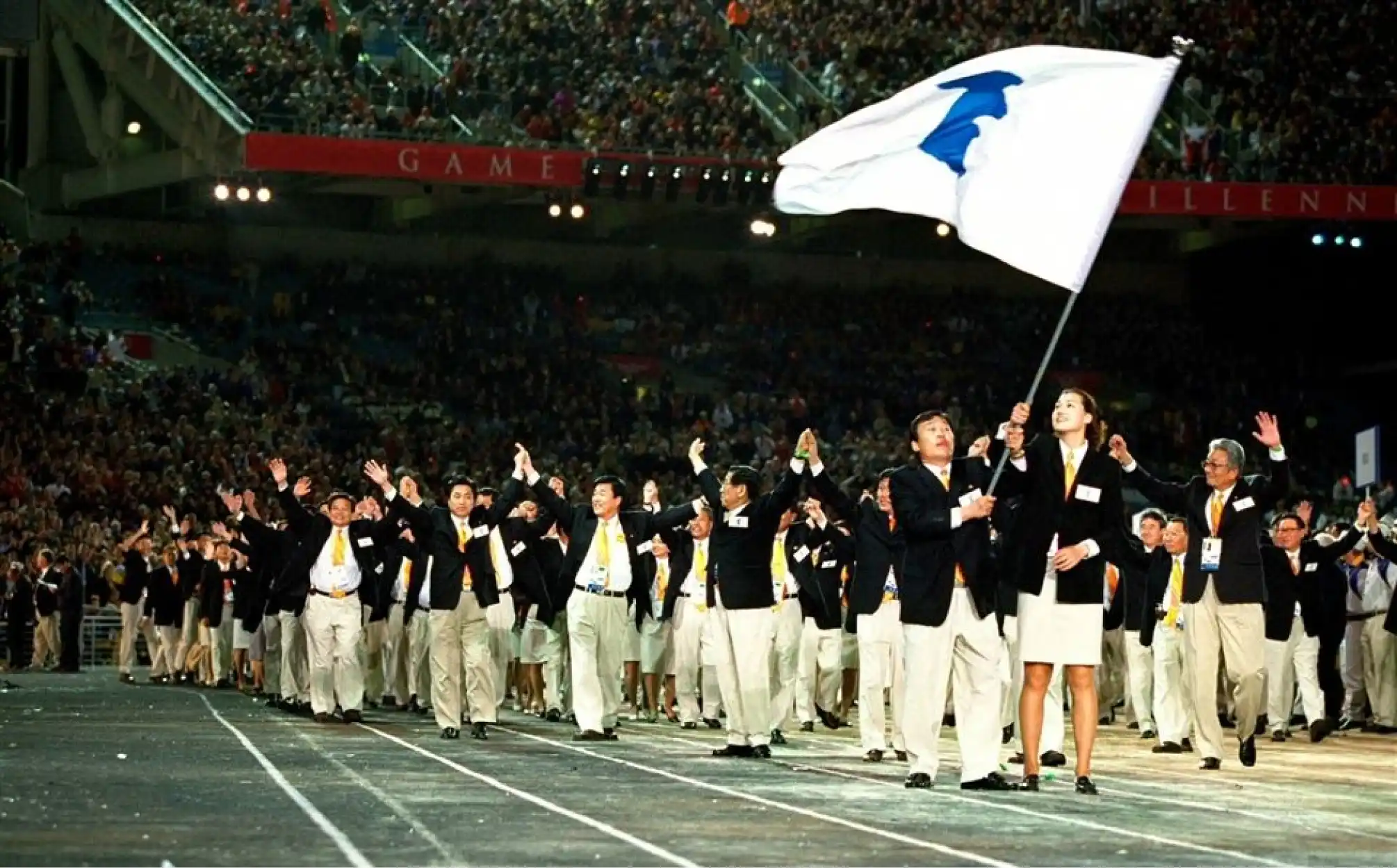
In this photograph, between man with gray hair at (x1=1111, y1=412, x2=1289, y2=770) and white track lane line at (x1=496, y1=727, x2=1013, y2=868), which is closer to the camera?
white track lane line at (x1=496, y1=727, x2=1013, y2=868)

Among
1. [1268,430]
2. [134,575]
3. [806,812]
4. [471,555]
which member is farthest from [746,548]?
[134,575]

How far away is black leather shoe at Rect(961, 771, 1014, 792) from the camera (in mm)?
13672

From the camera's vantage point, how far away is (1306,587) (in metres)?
22.6

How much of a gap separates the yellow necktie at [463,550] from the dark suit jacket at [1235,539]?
18.3ft

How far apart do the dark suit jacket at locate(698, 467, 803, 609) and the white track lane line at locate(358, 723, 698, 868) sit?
2.29 metres

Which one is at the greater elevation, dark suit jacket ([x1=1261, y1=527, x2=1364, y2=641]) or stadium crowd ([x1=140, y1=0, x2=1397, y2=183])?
stadium crowd ([x1=140, y1=0, x2=1397, y2=183])

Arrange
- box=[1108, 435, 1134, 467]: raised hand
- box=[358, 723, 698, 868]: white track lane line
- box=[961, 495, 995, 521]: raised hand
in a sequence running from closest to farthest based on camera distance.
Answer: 1. box=[358, 723, 698, 868]: white track lane line
2. box=[961, 495, 995, 521]: raised hand
3. box=[1108, 435, 1134, 467]: raised hand

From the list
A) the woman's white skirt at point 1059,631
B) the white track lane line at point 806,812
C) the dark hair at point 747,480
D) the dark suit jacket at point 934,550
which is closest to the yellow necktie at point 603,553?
the white track lane line at point 806,812

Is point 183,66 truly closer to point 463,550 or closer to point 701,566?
point 701,566

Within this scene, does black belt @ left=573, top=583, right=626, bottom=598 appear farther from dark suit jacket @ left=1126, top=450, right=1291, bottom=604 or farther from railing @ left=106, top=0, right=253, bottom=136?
railing @ left=106, top=0, right=253, bottom=136

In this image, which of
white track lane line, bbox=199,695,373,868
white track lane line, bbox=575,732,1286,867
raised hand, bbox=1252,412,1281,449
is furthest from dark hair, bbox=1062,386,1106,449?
white track lane line, bbox=199,695,373,868

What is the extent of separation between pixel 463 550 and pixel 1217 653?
6124 mm

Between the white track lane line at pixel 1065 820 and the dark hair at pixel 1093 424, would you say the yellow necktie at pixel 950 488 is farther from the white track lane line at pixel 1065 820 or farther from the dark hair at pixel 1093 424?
the white track lane line at pixel 1065 820

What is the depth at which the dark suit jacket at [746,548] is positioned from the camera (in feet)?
54.6
